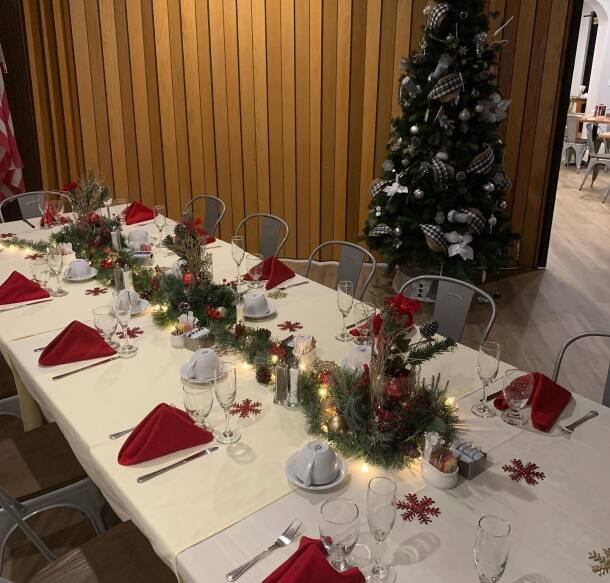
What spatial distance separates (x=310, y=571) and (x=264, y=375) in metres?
1.03

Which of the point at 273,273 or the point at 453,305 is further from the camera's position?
the point at 273,273

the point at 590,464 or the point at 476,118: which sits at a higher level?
the point at 476,118

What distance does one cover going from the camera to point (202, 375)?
2402mm

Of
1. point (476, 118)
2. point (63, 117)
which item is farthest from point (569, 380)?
point (63, 117)

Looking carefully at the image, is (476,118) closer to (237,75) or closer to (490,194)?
(490,194)

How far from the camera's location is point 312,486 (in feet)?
6.07

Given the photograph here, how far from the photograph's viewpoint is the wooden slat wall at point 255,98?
5852mm

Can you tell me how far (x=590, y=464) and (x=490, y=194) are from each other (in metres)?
3.47

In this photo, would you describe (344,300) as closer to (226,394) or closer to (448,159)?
(226,394)

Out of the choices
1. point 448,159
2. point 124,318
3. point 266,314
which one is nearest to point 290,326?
point 266,314

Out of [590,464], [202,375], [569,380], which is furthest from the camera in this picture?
[569,380]

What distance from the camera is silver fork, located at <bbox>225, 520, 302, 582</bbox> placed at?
1.57 meters

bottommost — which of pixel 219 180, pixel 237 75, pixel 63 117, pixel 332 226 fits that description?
pixel 332 226

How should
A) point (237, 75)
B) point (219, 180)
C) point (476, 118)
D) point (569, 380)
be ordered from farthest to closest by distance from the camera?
point (219, 180)
point (237, 75)
point (476, 118)
point (569, 380)
